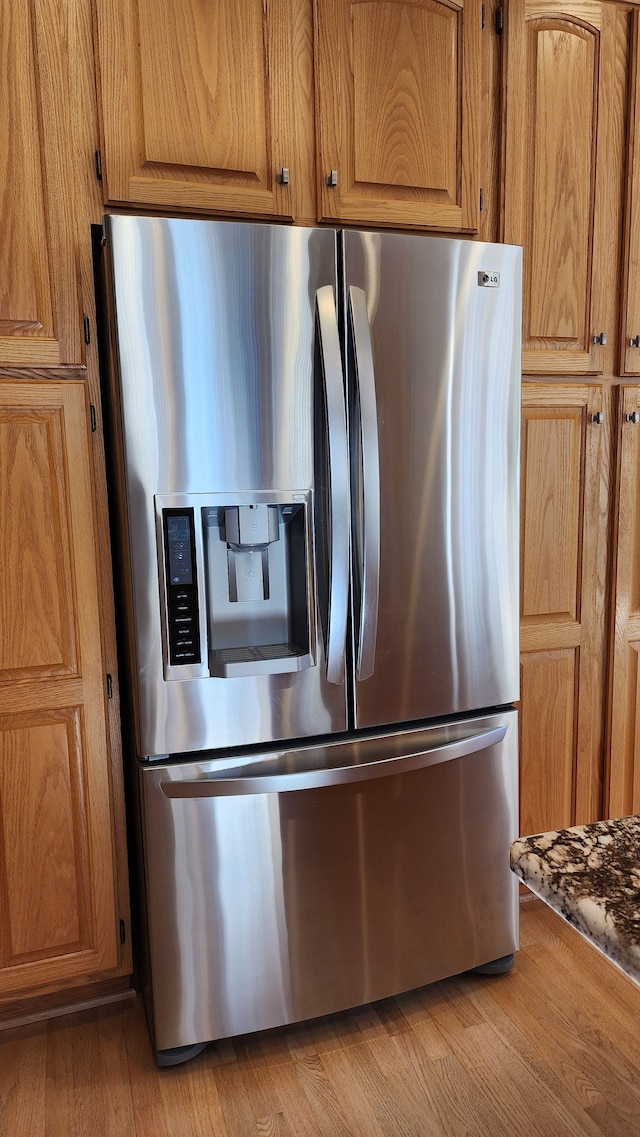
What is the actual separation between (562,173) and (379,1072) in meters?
2.15

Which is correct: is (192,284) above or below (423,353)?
above

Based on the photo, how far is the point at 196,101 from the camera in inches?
64.2

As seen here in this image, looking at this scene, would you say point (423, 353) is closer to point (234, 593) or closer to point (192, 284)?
point (192, 284)

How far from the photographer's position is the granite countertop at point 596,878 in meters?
0.61

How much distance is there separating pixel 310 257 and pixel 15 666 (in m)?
1.05

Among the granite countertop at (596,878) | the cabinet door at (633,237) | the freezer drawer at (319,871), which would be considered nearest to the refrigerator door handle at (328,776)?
the freezer drawer at (319,871)

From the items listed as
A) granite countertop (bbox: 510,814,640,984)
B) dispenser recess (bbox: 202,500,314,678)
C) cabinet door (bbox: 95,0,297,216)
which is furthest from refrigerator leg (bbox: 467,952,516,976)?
cabinet door (bbox: 95,0,297,216)

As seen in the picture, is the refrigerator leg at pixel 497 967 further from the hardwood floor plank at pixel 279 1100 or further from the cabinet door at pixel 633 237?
the cabinet door at pixel 633 237

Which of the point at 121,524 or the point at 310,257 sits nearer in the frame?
the point at 310,257

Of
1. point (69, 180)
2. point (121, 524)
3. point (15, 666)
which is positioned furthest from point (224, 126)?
point (15, 666)

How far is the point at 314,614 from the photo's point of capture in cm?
163

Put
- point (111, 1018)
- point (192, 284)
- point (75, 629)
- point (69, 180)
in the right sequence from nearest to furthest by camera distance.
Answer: point (192, 284) → point (69, 180) → point (75, 629) → point (111, 1018)

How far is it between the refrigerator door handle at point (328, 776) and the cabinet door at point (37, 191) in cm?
93

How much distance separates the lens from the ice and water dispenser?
60.4 inches
